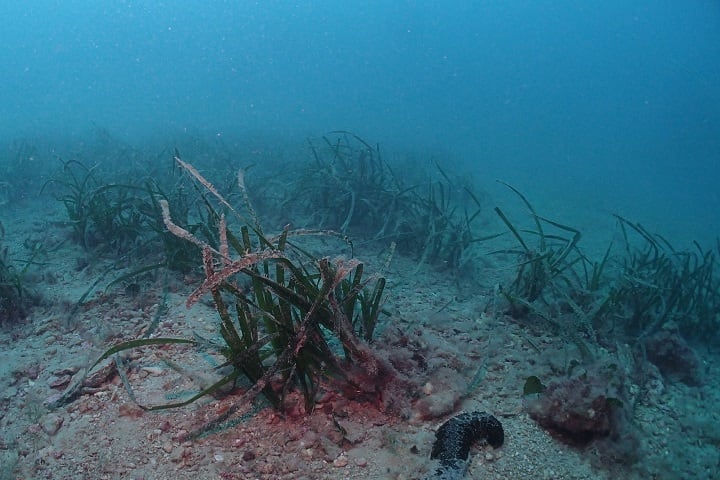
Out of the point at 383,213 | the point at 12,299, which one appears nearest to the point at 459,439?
the point at 12,299

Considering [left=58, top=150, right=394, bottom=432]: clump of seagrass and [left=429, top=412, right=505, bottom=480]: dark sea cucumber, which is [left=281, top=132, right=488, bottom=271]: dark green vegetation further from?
[left=429, top=412, right=505, bottom=480]: dark sea cucumber

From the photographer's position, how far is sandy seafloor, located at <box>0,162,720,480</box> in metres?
2.38

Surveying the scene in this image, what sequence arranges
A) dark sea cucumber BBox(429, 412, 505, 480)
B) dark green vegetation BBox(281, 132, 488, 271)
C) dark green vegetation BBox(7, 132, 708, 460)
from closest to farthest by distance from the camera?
dark sea cucumber BBox(429, 412, 505, 480)
dark green vegetation BBox(7, 132, 708, 460)
dark green vegetation BBox(281, 132, 488, 271)

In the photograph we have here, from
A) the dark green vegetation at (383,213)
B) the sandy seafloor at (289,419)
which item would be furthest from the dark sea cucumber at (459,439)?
the dark green vegetation at (383,213)

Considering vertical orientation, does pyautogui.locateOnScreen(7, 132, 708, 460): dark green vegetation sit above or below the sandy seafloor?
above

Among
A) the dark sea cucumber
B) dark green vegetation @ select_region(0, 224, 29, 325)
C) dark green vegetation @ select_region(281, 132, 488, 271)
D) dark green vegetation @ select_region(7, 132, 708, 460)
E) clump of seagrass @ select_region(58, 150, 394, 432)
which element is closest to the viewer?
the dark sea cucumber

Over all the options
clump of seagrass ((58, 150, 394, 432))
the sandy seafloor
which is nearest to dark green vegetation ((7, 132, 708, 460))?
clump of seagrass ((58, 150, 394, 432))

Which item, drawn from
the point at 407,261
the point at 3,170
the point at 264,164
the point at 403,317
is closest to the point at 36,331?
the point at 403,317

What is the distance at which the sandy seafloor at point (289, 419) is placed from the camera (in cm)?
238

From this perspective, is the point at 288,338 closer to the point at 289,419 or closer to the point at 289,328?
the point at 289,328

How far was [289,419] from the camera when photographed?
8.68ft

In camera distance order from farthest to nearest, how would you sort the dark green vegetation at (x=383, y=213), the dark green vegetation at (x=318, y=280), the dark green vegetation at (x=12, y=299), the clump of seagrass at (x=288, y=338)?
the dark green vegetation at (x=383, y=213)
the dark green vegetation at (x=12, y=299)
the dark green vegetation at (x=318, y=280)
the clump of seagrass at (x=288, y=338)

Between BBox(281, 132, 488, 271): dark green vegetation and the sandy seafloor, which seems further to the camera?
BBox(281, 132, 488, 271): dark green vegetation

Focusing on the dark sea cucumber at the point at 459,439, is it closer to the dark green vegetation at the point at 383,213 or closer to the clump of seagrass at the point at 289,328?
the clump of seagrass at the point at 289,328
